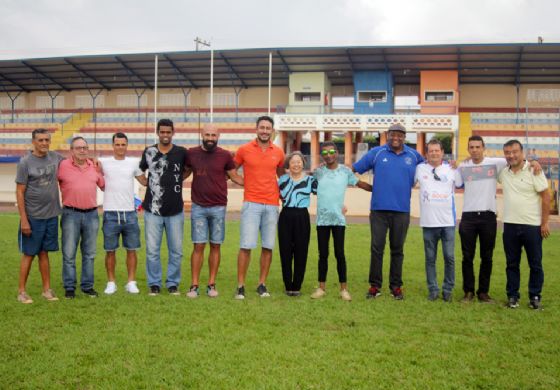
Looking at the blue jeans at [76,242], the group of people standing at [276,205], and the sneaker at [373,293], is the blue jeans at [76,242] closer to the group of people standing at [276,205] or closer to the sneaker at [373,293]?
the group of people standing at [276,205]

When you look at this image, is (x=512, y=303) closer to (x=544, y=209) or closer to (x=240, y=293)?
(x=544, y=209)

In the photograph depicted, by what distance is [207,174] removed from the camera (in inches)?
261

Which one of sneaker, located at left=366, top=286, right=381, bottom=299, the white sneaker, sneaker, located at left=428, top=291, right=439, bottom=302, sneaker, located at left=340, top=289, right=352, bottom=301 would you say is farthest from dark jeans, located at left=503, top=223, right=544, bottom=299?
the white sneaker

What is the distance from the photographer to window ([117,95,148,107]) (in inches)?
1499

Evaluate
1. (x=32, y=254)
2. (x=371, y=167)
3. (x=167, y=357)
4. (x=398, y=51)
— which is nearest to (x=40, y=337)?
(x=167, y=357)

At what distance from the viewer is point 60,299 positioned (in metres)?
6.49

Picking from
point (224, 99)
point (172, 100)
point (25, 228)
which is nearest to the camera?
point (25, 228)

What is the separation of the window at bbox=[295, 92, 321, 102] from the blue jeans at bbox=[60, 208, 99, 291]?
1112 inches

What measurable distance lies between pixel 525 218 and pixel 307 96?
28.7 meters

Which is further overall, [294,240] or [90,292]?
[294,240]

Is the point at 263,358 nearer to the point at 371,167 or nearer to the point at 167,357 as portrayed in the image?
the point at 167,357

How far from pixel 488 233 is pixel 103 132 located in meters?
31.4

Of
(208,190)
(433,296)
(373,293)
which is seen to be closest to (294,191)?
(208,190)

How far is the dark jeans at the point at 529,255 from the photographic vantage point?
6387 mm
